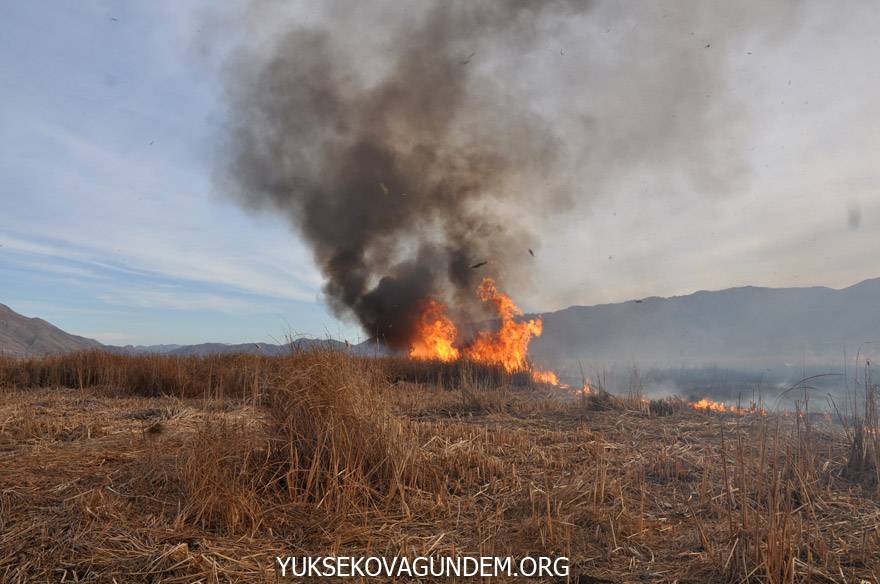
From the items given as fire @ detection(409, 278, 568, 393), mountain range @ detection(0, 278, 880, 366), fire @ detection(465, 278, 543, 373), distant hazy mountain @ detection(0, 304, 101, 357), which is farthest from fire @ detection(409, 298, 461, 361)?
distant hazy mountain @ detection(0, 304, 101, 357)

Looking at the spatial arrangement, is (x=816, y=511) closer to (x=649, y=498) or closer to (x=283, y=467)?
(x=649, y=498)

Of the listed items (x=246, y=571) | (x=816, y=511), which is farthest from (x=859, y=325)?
(x=246, y=571)

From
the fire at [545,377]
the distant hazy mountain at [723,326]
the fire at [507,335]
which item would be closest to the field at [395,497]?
the fire at [545,377]

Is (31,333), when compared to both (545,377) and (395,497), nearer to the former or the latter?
(545,377)

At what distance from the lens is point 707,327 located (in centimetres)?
7544

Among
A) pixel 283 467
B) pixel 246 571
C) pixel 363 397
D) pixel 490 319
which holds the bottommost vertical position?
pixel 246 571

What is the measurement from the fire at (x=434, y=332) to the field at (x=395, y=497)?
22254 mm

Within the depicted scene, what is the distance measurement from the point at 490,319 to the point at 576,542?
27983mm

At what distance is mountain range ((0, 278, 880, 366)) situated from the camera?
52062 mm

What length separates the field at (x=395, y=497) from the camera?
3.28 meters

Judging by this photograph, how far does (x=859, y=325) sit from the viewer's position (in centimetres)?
4884

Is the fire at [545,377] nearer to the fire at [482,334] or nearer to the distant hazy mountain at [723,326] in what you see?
the fire at [482,334]

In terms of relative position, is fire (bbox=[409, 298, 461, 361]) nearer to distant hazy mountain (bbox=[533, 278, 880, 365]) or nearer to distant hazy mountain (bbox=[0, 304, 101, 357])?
distant hazy mountain (bbox=[533, 278, 880, 365])

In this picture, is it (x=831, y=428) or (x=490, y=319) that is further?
(x=490, y=319)
